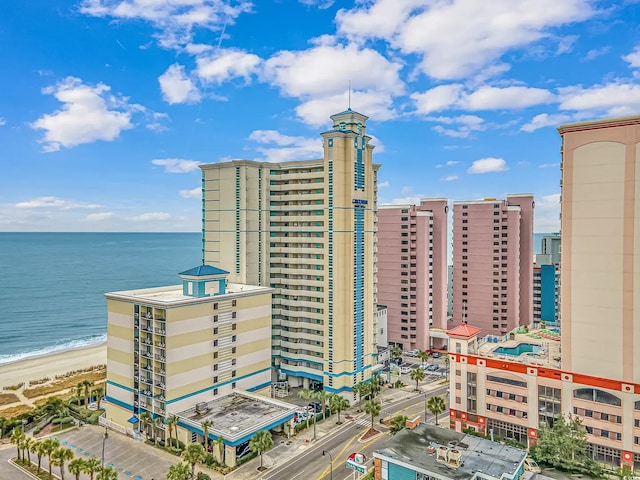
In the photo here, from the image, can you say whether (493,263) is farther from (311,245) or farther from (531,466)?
(531,466)

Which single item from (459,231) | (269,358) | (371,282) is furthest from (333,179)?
(459,231)

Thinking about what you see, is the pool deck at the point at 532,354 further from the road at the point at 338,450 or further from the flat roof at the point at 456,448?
the flat roof at the point at 456,448

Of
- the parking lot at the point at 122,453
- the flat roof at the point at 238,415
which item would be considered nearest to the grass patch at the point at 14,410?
the parking lot at the point at 122,453

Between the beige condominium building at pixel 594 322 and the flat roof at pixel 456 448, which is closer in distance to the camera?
the flat roof at pixel 456 448

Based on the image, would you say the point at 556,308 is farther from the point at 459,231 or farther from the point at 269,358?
the point at 269,358

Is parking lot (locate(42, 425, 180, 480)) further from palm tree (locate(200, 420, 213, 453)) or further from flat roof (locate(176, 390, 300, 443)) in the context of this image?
flat roof (locate(176, 390, 300, 443))

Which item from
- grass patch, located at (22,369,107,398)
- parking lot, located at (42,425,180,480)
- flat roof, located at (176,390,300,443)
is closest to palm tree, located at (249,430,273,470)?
flat roof, located at (176,390,300,443)
